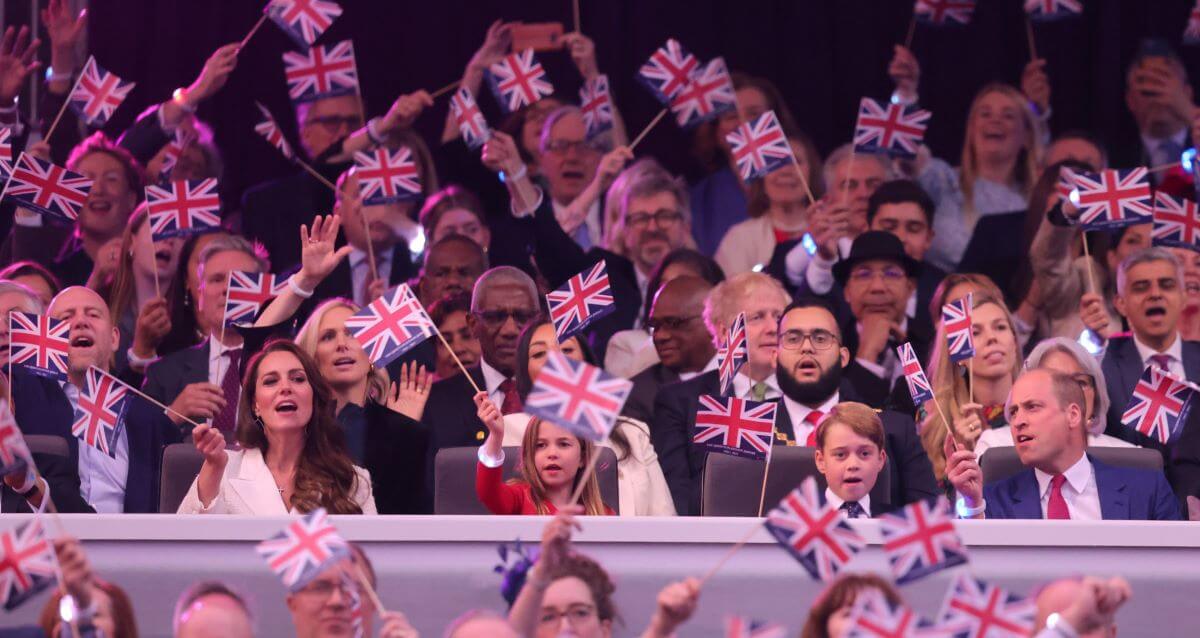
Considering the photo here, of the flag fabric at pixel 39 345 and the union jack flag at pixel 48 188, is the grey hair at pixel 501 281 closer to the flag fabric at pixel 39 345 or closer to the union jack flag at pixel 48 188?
the flag fabric at pixel 39 345

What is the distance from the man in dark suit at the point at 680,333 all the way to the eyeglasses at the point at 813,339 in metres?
0.60

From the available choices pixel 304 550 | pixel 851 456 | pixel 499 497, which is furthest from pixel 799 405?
pixel 304 550

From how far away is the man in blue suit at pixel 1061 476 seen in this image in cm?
496

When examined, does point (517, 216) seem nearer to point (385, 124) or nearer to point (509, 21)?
point (385, 124)

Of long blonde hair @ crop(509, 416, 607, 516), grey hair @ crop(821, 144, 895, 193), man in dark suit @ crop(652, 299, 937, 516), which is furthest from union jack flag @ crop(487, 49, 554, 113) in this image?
long blonde hair @ crop(509, 416, 607, 516)

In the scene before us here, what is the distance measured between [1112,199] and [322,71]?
3.02 metres

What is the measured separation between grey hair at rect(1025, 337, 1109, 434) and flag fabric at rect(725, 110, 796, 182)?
1.48 m

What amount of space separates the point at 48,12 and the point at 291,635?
12.2 ft

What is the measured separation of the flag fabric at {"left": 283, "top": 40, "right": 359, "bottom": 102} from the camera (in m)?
7.45

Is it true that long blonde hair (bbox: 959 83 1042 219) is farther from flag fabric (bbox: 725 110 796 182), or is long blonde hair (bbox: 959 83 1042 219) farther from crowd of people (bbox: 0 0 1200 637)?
flag fabric (bbox: 725 110 796 182)

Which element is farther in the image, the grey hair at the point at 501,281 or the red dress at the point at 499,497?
the grey hair at the point at 501,281

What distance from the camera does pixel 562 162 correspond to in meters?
7.40

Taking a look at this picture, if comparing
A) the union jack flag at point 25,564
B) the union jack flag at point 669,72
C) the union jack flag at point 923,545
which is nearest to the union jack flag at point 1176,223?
the union jack flag at point 669,72

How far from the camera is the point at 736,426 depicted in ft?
17.0
